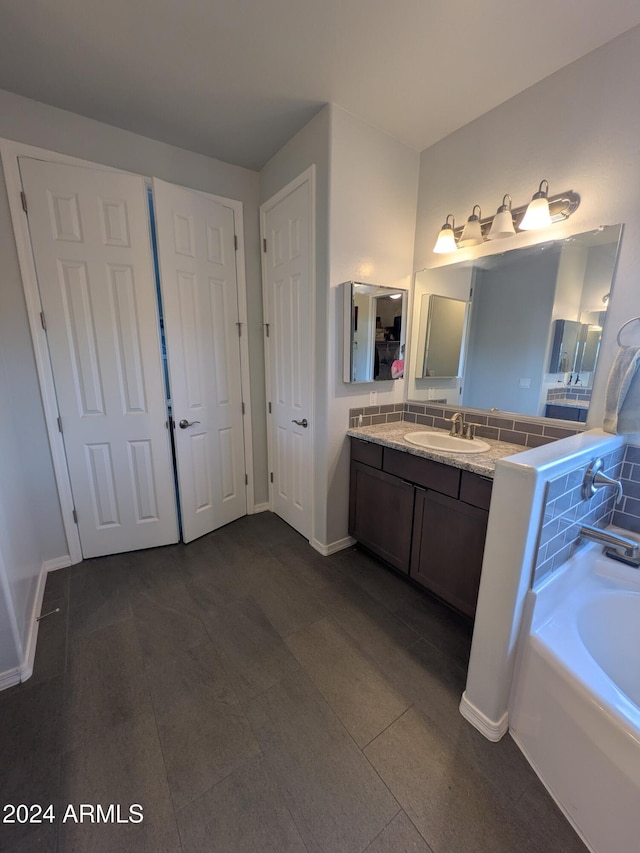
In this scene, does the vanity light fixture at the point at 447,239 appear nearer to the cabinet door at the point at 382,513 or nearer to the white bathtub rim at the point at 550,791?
the cabinet door at the point at 382,513

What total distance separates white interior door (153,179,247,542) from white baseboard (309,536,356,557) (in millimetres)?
793

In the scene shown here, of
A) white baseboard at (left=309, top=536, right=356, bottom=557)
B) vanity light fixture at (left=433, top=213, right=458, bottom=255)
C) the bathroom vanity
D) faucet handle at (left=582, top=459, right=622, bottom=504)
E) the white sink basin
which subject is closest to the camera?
faucet handle at (left=582, top=459, right=622, bottom=504)

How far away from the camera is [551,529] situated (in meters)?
1.18

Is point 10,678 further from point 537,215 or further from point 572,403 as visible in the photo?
point 537,215

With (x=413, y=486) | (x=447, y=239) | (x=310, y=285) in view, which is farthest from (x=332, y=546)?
(x=447, y=239)

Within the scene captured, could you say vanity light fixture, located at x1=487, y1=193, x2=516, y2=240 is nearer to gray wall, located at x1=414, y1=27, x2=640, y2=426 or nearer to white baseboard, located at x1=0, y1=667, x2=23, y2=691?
gray wall, located at x1=414, y1=27, x2=640, y2=426

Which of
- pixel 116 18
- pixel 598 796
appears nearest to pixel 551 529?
pixel 598 796

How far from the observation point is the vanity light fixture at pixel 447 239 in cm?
197

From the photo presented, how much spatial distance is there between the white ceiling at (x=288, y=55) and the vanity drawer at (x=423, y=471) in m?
1.84

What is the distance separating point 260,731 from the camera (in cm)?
Answer: 125

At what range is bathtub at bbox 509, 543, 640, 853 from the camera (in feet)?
2.89

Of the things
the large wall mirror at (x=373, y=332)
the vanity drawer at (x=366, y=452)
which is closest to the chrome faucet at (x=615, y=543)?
the vanity drawer at (x=366, y=452)

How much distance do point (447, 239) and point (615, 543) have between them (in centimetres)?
175

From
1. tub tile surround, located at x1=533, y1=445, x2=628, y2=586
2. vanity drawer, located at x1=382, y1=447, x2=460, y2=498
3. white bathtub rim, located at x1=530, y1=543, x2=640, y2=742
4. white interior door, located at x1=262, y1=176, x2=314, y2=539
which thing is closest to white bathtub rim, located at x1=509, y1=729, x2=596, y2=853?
white bathtub rim, located at x1=530, y1=543, x2=640, y2=742
